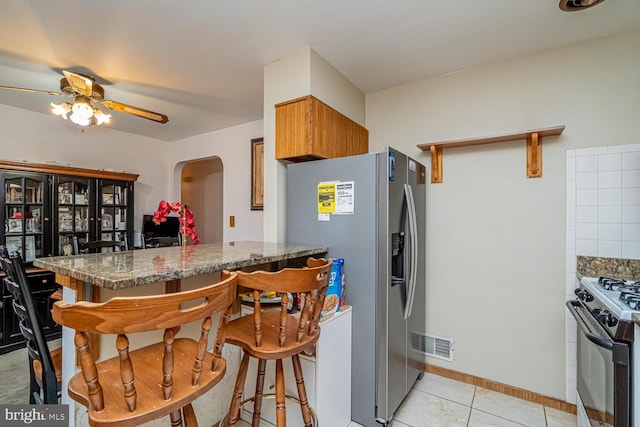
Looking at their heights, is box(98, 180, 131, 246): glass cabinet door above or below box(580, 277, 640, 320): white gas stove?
above

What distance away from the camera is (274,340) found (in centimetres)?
130

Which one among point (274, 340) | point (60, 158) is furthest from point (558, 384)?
point (60, 158)

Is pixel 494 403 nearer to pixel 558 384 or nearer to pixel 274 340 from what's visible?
pixel 558 384

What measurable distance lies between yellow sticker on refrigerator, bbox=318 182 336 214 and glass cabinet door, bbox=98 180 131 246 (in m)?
2.98

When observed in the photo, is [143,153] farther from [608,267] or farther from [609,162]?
[608,267]

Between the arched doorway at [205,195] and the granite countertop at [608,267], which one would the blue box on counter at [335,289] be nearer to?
the granite countertop at [608,267]

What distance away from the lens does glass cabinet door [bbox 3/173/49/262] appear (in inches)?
118

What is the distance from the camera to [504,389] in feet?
7.23

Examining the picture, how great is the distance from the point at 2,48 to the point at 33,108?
147 centimetres

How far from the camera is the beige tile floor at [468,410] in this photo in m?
1.89

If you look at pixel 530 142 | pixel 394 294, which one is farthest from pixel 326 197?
pixel 530 142

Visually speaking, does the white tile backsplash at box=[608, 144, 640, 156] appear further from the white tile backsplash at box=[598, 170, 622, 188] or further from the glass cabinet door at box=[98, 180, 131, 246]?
the glass cabinet door at box=[98, 180, 131, 246]

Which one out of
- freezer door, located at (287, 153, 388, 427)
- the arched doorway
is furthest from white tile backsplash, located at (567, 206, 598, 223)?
the arched doorway

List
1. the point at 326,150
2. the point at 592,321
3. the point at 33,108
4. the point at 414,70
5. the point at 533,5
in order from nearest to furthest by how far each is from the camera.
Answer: the point at 592,321 < the point at 533,5 < the point at 326,150 < the point at 414,70 < the point at 33,108
